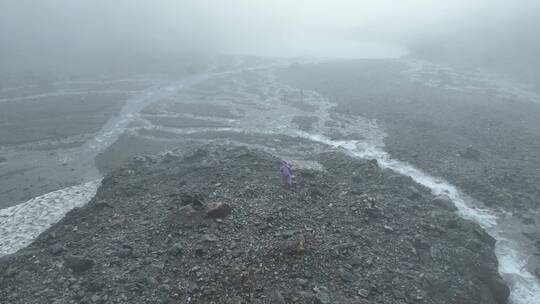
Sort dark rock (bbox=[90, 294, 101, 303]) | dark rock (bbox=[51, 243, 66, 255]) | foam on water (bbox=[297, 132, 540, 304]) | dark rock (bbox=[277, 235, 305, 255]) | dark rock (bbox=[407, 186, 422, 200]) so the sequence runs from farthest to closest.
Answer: dark rock (bbox=[407, 186, 422, 200]), foam on water (bbox=[297, 132, 540, 304]), dark rock (bbox=[51, 243, 66, 255]), dark rock (bbox=[277, 235, 305, 255]), dark rock (bbox=[90, 294, 101, 303])

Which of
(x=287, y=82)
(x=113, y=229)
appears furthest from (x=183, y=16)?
(x=113, y=229)

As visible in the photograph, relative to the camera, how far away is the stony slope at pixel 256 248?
16.6 m

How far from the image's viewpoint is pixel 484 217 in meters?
27.0

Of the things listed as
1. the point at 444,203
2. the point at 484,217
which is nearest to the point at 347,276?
the point at 444,203

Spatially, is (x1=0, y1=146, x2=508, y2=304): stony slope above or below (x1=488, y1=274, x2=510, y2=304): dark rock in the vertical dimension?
above

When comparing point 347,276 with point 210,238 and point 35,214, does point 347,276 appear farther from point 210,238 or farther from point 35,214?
point 35,214

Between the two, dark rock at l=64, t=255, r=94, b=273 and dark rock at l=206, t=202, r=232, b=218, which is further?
dark rock at l=206, t=202, r=232, b=218

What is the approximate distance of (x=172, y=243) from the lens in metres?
19.2

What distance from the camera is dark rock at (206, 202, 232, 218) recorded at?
2016 cm

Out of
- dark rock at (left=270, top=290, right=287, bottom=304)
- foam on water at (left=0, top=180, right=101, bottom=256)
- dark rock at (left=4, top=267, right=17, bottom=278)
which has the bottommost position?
foam on water at (left=0, top=180, right=101, bottom=256)

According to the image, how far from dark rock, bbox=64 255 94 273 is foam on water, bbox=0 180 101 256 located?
7.15 m

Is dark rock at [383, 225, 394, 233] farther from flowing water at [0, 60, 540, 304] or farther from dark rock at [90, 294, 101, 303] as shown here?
dark rock at [90, 294, 101, 303]

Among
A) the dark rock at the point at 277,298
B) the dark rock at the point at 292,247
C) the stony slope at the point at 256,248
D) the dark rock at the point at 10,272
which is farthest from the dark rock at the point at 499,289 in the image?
the dark rock at the point at 10,272

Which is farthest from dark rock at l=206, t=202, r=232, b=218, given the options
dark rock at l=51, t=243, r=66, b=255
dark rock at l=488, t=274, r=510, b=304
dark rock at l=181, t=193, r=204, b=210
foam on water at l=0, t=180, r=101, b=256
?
dark rock at l=488, t=274, r=510, b=304
